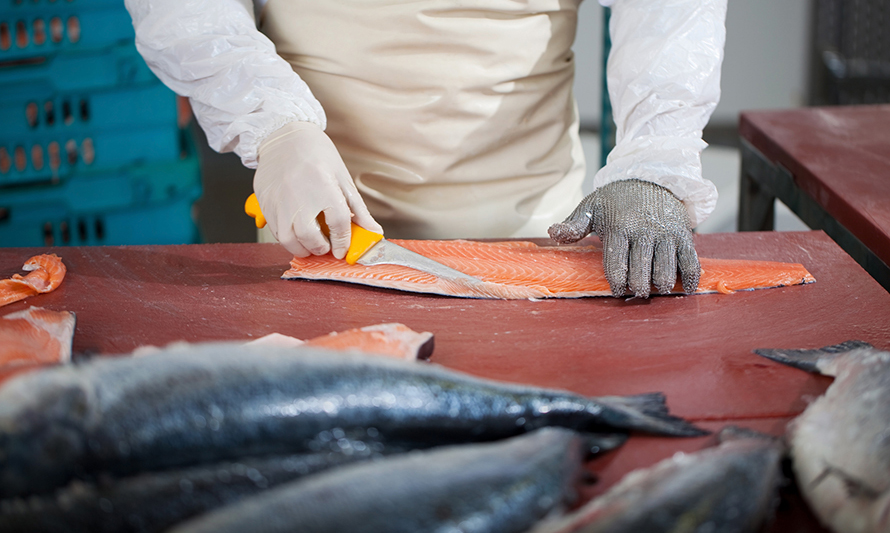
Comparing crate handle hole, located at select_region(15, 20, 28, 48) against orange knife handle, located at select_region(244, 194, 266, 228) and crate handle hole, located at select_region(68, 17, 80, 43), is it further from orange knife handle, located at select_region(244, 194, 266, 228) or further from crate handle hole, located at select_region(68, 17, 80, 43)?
orange knife handle, located at select_region(244, 194, 266, 228)

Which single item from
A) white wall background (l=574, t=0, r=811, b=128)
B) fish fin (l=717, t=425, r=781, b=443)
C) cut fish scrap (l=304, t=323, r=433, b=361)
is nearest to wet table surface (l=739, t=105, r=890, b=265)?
fish fin (l=717, t=425, r=781, b=443)

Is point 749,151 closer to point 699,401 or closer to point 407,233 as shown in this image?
point 407,233

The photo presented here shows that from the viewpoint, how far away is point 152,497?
855 millimetres

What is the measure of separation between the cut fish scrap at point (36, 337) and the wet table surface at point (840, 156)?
2.00 meters

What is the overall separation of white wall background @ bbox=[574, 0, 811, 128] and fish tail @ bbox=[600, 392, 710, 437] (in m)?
6.44

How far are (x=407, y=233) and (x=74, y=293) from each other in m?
1.04

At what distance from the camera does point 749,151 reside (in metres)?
2.85

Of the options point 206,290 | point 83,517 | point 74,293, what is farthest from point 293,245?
point 83,517

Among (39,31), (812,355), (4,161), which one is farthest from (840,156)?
(4,161)

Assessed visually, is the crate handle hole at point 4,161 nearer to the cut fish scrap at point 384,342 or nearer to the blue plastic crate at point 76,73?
the blue plastic crate at point 76,73

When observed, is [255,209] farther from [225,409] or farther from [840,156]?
[840,156]

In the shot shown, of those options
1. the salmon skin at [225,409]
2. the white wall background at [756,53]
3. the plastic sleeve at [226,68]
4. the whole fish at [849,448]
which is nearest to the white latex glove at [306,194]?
the plastic sleeve at [226,68]

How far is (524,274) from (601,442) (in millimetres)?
680

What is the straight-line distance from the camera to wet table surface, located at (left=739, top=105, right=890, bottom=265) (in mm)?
1881
